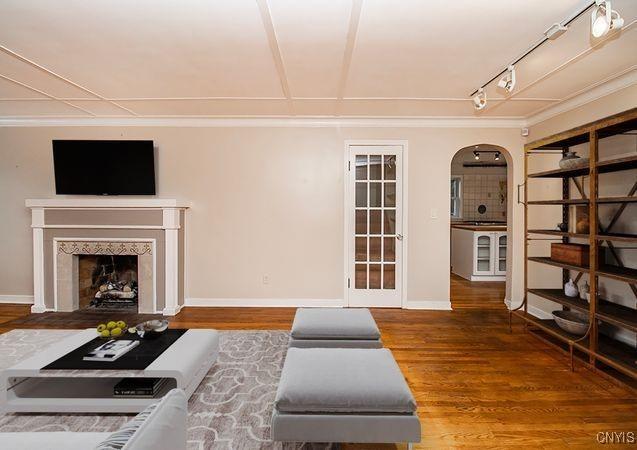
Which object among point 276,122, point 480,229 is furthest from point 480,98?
point 480,229

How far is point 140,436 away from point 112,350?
5.49 ft

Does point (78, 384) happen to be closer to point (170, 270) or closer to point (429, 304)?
point (170, 270)

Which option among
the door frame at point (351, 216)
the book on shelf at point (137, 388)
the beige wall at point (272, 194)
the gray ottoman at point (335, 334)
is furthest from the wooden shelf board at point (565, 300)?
the book on shelf at point (137, 388)

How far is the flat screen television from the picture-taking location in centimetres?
436

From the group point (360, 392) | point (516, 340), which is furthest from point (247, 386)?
point (516, 340)

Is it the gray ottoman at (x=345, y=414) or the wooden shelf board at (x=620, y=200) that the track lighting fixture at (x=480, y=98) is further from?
the gray ottoman at (x=345, y=414)

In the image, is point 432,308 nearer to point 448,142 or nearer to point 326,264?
point 326,264

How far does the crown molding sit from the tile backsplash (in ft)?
13.2

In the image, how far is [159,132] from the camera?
177 inches

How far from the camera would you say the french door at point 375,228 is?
4500 mm

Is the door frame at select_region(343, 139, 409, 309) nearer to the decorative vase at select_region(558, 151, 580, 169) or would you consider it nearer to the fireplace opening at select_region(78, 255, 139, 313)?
the decorative vase at select_region(558, 151, 580, 169)

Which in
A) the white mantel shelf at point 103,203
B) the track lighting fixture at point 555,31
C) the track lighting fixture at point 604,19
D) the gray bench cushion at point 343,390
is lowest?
the gray bench cushion at point 343,390

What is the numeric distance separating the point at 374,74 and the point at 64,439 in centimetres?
317

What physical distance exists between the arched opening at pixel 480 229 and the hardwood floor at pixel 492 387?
48.3 inches
